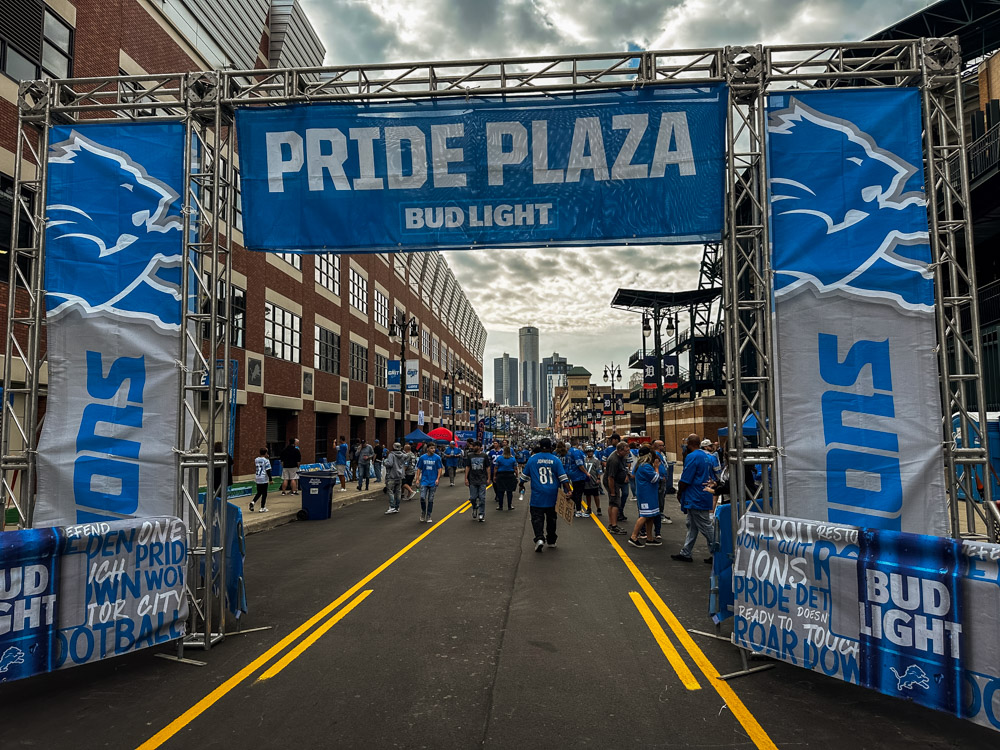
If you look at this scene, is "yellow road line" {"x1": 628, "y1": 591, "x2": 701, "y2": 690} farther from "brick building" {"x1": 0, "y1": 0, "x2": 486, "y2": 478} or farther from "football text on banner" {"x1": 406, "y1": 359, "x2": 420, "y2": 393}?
"football text on banner" {"x1": 406, "y1": 359, "x2": 420, "y2": 393}

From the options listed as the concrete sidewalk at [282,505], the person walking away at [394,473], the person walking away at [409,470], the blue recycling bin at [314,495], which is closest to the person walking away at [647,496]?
the concrete sidewalk at [282,505]

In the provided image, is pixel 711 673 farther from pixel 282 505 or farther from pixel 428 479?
pixel 282 505

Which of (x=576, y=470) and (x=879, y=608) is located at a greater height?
(x=576, y=470)

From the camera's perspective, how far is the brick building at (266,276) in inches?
547

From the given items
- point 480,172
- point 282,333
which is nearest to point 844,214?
point 480,172

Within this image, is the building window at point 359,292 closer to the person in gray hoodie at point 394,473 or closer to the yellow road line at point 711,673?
the person in gray hoodie at point 394,473

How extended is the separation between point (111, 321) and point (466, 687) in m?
5.08

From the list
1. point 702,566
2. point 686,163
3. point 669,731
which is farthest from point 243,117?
point 702,566

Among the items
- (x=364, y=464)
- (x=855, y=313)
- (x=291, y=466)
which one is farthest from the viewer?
(x=364, y=464)

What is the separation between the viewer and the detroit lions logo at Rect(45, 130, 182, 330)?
636 centimetres

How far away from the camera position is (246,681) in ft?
15.7

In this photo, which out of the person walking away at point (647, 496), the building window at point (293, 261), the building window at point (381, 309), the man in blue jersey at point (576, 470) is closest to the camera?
the person walking away at point (647, 496)

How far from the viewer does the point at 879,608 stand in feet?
13.6

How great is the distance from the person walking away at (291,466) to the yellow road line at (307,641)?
1285 cm
